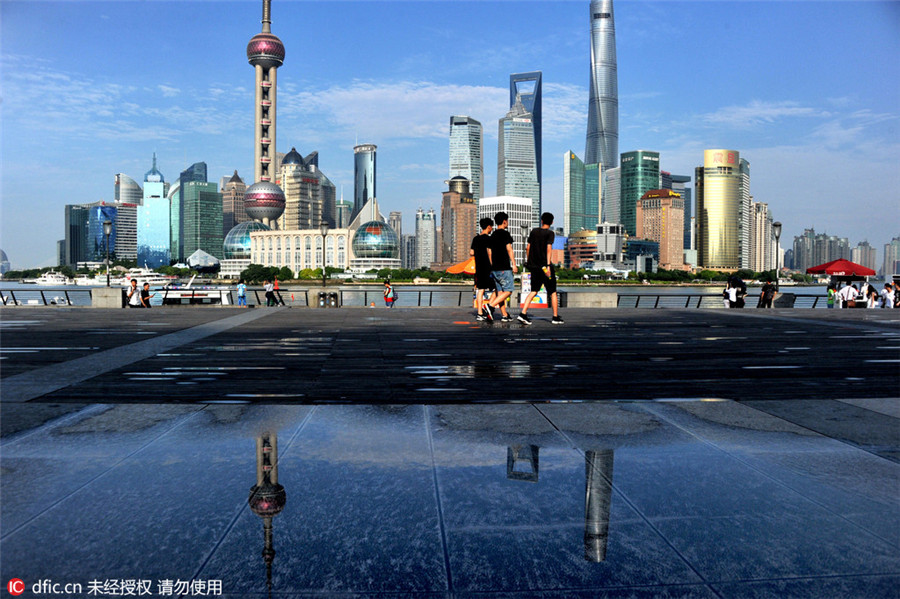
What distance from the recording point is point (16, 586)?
2.29 metres

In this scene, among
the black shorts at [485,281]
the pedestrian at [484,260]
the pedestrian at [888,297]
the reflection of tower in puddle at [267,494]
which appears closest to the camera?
the reflection of tower in puddle at [267,494]

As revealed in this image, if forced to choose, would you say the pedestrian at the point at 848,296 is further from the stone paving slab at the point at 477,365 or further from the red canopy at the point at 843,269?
the stone paving slab at the point at 477,365

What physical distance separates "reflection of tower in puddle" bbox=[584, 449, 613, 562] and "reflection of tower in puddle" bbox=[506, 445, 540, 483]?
291 millimetres

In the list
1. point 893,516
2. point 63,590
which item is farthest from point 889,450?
point 63,590

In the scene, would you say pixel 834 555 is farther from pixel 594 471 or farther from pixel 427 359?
pixel 427 359

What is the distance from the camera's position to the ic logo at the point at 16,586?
2268mm

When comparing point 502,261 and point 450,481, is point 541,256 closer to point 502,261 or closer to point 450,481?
point 502,261

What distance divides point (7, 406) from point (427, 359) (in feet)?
14.7

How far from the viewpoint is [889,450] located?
397 centimetres

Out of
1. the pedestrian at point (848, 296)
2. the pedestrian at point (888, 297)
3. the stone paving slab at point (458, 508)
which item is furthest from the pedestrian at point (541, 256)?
the pedestrian at point (888, 297)

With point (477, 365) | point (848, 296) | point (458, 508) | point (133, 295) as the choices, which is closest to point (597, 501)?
point (458, 508)

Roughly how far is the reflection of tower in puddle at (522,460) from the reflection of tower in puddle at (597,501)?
0.29 m

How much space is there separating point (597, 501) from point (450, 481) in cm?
76

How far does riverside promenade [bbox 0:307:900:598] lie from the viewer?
2.40 m
